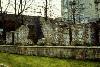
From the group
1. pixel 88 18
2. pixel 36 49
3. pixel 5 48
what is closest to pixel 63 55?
pixel 36 49

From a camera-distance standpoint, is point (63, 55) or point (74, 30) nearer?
point (63, 55)

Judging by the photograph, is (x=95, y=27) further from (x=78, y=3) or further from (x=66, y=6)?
(x=66, y=6)

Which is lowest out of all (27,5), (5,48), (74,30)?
(5,48)

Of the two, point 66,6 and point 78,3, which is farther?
point 66,6

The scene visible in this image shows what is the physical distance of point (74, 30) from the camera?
21.9 metres

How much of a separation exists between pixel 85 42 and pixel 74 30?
169 cm

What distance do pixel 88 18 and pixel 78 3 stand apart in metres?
4.26

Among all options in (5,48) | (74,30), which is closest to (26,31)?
(5,48)

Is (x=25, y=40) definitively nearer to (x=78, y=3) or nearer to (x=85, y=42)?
(x=85, y=42)

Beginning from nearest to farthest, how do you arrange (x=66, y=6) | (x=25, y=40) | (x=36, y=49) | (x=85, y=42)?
(x=36, y=49) → (x=85, y=42) → (x=25, y=40) → (x=66, y=6)

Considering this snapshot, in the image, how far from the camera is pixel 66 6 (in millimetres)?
65875

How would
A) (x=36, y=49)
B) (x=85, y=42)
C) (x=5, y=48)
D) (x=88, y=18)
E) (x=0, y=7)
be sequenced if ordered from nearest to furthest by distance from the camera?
(x=36, y=49), (x=85, y=42), (x=5, y=48), (x=0, y=7), (x=88, y=18)

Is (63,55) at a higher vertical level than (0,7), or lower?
lower

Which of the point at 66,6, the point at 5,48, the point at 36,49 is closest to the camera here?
the point at 36,49
